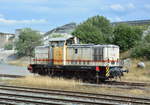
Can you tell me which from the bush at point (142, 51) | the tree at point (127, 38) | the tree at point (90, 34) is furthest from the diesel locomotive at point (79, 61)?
the tree at point (90, 34)

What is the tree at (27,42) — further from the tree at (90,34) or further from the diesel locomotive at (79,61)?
the diesel locomotive at (79,61)

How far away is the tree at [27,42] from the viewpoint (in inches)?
2893

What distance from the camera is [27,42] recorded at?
249 feet

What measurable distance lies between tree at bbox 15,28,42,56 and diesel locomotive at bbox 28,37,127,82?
4894 cm

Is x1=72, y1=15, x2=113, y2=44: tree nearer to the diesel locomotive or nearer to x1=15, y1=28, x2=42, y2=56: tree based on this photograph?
x1=15, y1=28, x2=42, y2=56: tree

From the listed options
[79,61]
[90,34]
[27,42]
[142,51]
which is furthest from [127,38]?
[27,42]

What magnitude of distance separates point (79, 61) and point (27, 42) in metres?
55.6

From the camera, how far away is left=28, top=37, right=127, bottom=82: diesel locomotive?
20.8 metres

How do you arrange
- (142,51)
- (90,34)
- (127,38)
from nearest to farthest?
(142,51) < (127,38) < (90,34)

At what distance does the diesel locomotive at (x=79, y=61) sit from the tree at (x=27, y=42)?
4894 cm

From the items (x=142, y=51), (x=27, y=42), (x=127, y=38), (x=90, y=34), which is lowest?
(x=142, y=51)

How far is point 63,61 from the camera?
22.5 metres

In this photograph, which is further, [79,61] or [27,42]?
[27,42]

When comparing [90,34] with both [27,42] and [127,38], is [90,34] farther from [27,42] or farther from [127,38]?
[27,42]
